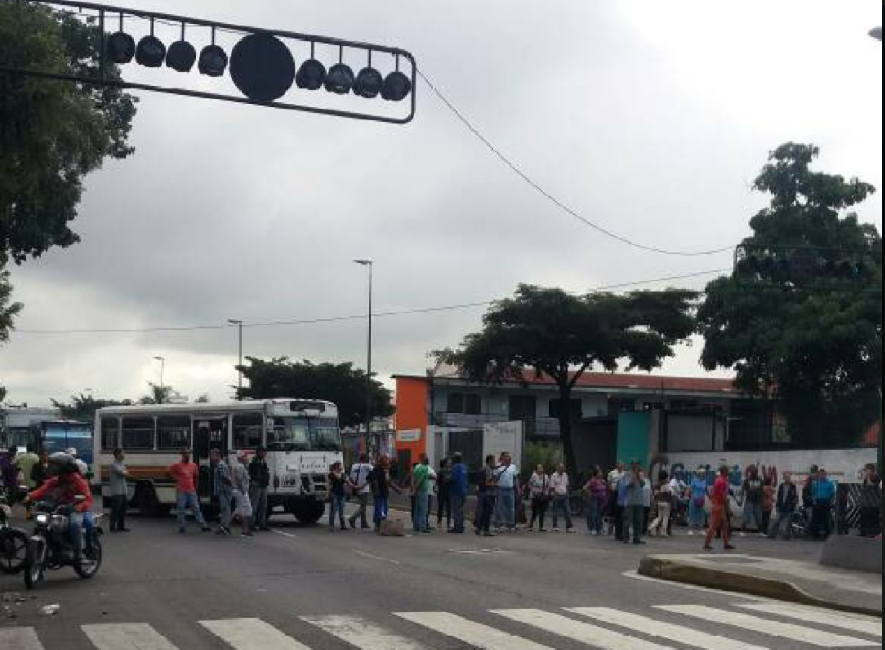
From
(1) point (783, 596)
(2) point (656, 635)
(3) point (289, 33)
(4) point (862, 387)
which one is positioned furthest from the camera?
(4) point (862, 387)

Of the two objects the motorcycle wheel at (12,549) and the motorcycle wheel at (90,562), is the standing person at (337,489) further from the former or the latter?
the motorcycle wheel at (12,549)

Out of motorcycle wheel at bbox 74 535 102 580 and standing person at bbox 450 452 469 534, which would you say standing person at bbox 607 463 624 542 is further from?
motorcycle wheel at bbox 74 535 102 580

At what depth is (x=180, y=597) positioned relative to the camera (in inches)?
587

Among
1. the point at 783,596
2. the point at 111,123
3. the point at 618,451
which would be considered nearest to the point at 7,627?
the point at 783,596

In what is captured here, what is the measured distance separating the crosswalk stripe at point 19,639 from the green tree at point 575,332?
4274cm

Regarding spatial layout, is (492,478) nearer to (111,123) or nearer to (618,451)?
(111,123)

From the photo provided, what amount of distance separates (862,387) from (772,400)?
18.3 ft

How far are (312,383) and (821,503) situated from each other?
192ft

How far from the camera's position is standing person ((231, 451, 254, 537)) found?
25875 millimetres

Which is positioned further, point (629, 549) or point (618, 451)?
point (618, 451)

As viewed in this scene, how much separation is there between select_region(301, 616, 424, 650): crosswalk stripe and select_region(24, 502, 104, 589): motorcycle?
4306 mm

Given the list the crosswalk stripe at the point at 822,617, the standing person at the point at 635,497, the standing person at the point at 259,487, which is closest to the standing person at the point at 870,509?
the standing person at the point at 635,497

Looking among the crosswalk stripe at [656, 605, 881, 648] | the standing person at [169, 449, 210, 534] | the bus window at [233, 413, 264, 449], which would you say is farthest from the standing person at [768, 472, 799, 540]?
the crosswalk stripe at [656, 605, 881, 648]

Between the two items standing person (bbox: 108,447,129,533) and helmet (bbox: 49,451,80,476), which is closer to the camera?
helmet (bbox: 49,451,80,476)
